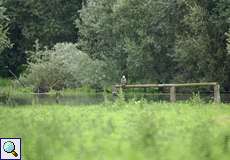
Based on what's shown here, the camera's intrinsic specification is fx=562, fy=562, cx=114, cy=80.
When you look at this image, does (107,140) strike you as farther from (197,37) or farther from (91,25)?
(91,25)

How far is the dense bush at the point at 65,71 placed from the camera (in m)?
42.4

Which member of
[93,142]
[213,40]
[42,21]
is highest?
[42,21]

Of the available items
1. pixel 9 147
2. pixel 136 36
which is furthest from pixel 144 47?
pixel 9 147

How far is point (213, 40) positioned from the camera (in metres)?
39.1

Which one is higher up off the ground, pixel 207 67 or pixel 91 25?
pixel 91 25

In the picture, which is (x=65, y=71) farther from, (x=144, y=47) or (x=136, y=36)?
(x=144, y=47)

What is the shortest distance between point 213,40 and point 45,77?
44.6ft

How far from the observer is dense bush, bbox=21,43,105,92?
42400 mm

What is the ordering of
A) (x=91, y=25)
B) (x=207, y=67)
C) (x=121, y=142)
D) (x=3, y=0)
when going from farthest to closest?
(x=3, y=0) < (x=91, y=25) < (x=207, y=67) < (x=121, y=142)

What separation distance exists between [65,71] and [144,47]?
649 centimetres

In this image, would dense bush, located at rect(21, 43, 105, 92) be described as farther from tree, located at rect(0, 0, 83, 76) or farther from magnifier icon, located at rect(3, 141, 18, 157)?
magnifier icon, located at rect(3, 141, 18, 157)

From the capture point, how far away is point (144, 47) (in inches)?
1650

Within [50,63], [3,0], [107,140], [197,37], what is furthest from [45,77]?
[107,140]

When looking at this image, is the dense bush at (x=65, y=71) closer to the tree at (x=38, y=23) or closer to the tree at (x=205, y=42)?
the tree at (x=205, y=42)
